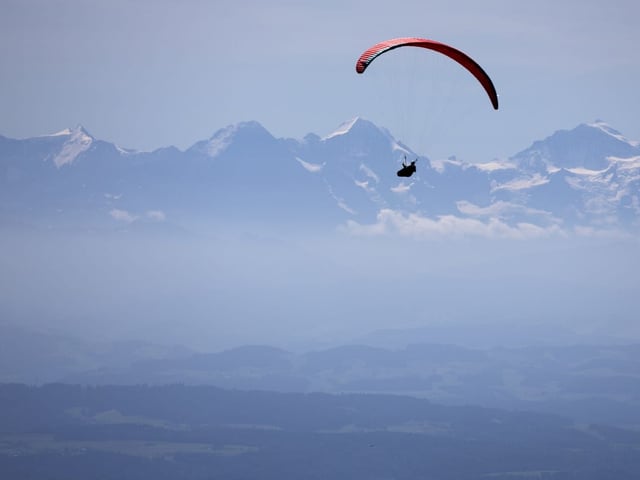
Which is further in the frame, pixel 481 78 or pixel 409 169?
pixel 481 78

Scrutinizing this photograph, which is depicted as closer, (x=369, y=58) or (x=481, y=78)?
(x=369, y=58)

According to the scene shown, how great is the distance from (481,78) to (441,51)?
12.3ft

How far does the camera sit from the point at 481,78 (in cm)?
6662

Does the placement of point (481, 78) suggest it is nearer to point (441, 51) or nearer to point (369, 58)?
point (441, 51)

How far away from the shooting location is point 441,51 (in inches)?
2596

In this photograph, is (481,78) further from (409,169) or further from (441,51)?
(409,169)

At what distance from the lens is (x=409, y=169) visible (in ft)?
204

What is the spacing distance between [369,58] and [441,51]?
7716 millimetres

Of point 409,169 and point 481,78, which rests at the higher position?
point 481,78

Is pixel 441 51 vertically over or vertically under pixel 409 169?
over

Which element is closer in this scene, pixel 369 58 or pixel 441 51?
pixel 369 58

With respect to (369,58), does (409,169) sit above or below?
below

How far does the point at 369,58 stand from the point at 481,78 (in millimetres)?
10511

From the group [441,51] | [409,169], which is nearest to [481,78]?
[441,51]
